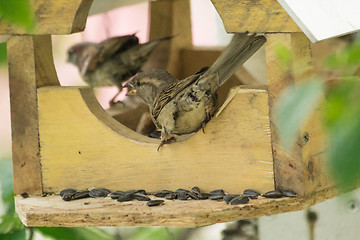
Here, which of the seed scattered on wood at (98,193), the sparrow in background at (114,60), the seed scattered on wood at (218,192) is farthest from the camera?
the sparrow in background at (114,60)

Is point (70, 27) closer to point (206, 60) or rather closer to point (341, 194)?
point (206, 60)

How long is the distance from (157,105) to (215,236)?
1223 mm

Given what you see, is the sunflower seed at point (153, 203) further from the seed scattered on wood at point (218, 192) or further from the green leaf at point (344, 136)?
the green leaf at point (344, 136)

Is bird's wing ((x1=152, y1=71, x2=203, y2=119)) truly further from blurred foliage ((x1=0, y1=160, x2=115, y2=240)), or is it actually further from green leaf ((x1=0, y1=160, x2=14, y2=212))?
green leaf ((x1=0, y1=160, x2=14, y2=212))

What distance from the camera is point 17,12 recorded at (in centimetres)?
36

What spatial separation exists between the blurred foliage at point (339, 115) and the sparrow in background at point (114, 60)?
239 centimetres

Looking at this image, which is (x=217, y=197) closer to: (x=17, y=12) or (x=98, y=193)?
(x=98, y=193)

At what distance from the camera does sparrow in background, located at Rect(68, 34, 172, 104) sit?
9.19 ft

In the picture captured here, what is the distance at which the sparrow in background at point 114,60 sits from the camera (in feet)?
9.19

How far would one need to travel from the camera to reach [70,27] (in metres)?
1.75

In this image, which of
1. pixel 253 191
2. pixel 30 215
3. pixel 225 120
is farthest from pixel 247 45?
pixel 30 215

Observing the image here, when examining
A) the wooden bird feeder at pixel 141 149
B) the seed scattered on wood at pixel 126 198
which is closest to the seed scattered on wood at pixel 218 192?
the wooden bird feeder at pixel 141 149

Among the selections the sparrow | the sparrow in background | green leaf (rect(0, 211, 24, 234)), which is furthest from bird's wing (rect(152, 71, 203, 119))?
the sparrow in background

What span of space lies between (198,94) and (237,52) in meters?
0.17
